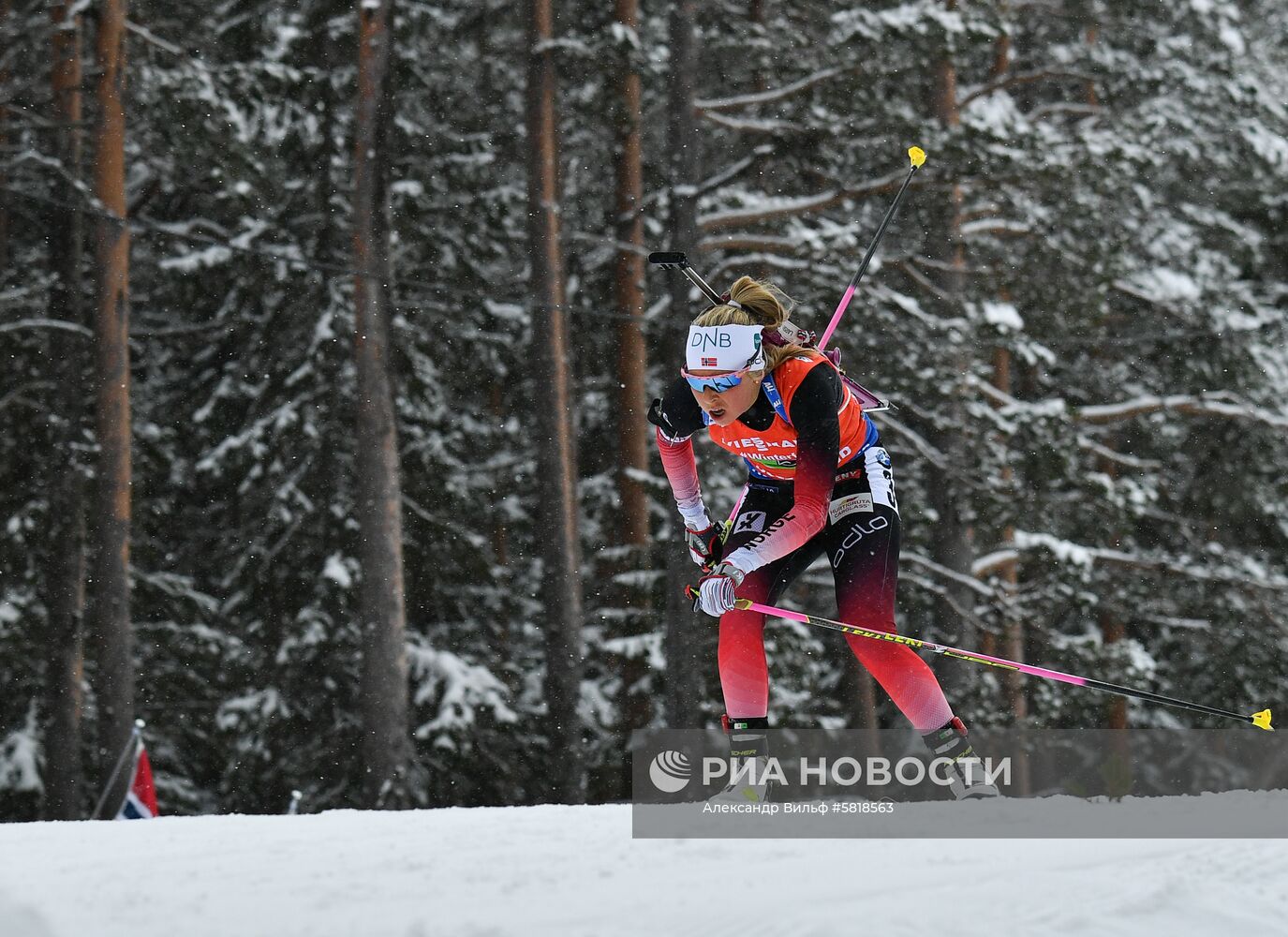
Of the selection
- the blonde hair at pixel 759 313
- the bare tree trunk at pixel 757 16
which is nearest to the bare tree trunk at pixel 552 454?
the bare tree trunk at pixel 757 16

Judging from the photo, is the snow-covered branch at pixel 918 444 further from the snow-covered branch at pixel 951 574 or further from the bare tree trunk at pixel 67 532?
the bare tree trunk at pixel 67 532

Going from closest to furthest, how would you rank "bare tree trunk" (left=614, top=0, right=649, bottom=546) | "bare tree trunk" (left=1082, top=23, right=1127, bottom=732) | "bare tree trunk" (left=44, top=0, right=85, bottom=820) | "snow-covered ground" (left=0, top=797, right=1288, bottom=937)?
"snow-covered ground" (left=0, top=797, right=1288, bottom=937), "bare tree trunk" (left=44, top=0, right=85, bottom=820), "bare tree trunk" (left=614, top=0, right=649, bottom=546), "bare tree trunk" (left=1082, top=23, right=1127, bottom=732)

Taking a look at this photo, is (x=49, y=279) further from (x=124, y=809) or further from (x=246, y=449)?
(x=124, y=809)

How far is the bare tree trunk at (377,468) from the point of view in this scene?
1400 centimetres

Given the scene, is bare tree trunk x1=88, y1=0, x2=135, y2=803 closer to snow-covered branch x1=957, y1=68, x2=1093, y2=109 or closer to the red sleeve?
snow-covered branch x1=957, y1=68, x2=1093, y2=109

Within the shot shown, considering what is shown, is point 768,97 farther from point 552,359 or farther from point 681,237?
point 552,359

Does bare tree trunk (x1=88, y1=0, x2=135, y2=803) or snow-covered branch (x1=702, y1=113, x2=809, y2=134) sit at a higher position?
snow-covered branch (x1=702, y1=113, x2=809, y2=134)

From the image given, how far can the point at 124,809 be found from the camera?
9.06m

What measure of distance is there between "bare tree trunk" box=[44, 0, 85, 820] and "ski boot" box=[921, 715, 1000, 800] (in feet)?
36.1

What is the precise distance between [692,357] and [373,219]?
32.9 feet

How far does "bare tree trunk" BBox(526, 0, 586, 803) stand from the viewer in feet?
50.0

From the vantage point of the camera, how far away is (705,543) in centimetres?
545

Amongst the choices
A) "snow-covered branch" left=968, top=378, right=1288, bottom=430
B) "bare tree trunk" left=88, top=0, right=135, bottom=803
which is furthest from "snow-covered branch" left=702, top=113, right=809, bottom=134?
"bare tree trunk" left=88, top=0, right=135, bottom=803

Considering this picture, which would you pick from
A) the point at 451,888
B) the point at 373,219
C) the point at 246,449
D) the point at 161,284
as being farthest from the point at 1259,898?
the point at 161,284
